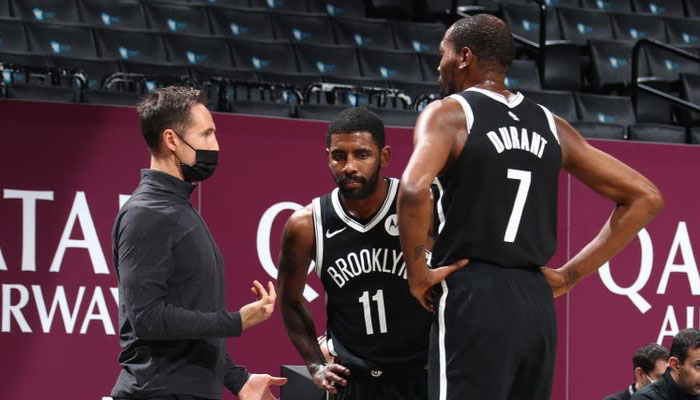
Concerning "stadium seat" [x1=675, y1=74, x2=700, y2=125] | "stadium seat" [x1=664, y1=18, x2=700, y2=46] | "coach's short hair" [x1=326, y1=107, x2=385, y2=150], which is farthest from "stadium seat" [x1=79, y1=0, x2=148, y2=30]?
"coach's short hair" [x1=326, y1=107, x2=385, y2=150]

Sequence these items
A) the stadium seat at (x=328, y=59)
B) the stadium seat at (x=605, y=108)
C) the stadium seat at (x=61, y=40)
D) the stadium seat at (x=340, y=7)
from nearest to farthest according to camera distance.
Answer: the stadium seat at (x=61, y=40)
the stadium seat at (x=328, y=59)
the stadium seat at (x=605, y=108)
the stadium seat at (x=340, y=7)

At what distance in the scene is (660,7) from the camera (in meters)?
13.1

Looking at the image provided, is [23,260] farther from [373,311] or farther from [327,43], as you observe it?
[327,43]

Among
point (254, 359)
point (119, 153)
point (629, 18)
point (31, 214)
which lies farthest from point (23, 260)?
point (629, 18)

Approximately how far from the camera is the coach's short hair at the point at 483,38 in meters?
3.47

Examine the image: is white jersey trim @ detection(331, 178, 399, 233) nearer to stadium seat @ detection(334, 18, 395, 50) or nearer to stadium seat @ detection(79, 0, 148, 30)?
stadium seat @ detection(79, 0, 148, 30)

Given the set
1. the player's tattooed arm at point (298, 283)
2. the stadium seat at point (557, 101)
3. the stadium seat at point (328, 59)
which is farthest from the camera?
the stadium seat at point (328, 59)

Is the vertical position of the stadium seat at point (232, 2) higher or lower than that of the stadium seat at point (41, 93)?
higher

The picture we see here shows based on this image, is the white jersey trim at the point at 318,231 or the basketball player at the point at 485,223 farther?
the white jersey trim at the point at 318,231

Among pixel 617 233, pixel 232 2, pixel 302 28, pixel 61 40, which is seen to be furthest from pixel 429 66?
pixel 617 233

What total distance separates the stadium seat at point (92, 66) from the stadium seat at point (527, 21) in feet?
14.6

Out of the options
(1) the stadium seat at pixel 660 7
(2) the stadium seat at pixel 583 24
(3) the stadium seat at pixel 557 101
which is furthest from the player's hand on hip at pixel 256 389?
(1) the stadium seat at pixel 660 7

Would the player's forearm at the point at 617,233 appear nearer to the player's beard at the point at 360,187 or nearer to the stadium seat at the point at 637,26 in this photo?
the player's beard at the point at 360,187

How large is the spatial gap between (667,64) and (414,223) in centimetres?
915
